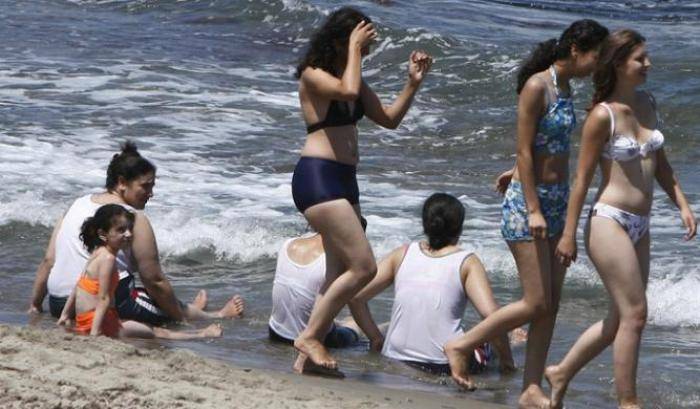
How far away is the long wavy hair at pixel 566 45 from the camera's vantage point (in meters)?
5.54

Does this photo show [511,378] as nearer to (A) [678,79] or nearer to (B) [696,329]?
(B) [696,329]

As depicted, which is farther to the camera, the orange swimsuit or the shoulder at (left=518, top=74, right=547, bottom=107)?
the orange swimsuit

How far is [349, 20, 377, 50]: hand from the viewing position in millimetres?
5980

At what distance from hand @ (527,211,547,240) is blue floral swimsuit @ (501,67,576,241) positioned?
6 centimetres

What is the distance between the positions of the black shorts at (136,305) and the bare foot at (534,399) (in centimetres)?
242

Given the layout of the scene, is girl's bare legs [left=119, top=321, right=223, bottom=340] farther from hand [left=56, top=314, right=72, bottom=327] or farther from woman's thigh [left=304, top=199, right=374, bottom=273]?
woman's thigh [left=304, top=199, right=374, bottom=273]

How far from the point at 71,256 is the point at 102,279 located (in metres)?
0.53

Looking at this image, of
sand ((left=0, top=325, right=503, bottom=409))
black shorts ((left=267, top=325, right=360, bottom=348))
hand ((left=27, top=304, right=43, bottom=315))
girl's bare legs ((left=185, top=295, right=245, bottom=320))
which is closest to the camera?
sand ((left=0, top=325, right=503, bottom=409))

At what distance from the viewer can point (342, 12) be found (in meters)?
6.09

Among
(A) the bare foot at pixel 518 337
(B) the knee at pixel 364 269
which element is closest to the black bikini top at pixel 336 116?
(B) the knee at pixel 364 269

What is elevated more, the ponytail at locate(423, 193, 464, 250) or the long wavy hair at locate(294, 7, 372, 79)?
the long wavy hair at locate(294, 7, 372, 79)

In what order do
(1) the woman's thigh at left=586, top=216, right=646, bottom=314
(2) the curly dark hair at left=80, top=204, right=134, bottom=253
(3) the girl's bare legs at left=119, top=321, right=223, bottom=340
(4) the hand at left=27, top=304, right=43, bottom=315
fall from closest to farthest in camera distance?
(1) the woman's thigh at left=586, top=216, right=646, bottom=314 → (2) the curly dark hair at left=80, top=204, right=134, bottom=253 → (3) the girl's bare legs at left=119, top=321, right=223, bottom=340 → (4) the hand at left=27, top=304, right=43, bottom=315

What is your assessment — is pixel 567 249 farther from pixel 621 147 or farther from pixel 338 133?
pixel 338 133

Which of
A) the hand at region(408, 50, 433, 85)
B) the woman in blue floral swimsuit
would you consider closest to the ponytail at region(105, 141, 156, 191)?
the hand at region(408, 50, 433, 85)
